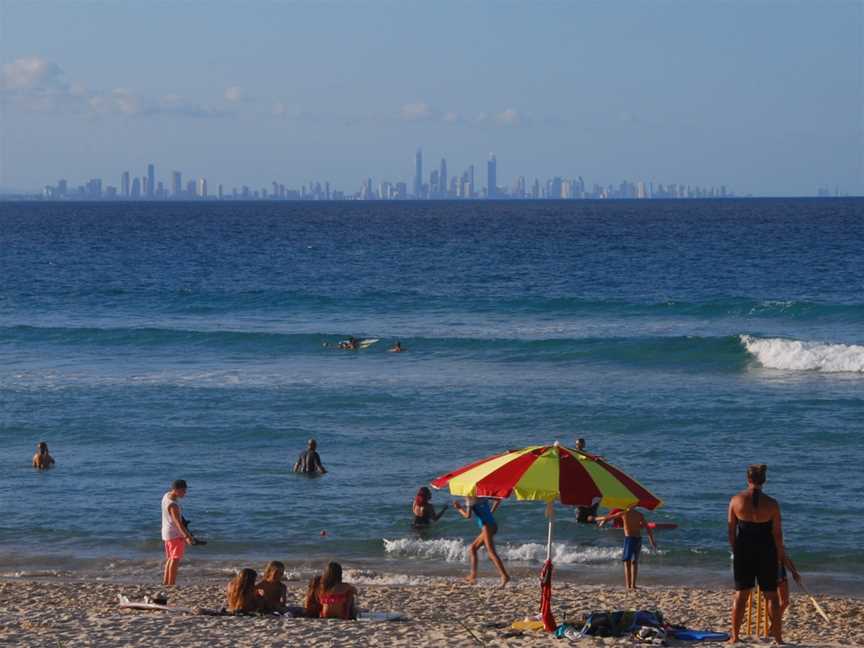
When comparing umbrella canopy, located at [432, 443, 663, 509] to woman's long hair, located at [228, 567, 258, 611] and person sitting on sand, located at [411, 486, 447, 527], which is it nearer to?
woman's long hair, located at [228, 567, 258, 611]

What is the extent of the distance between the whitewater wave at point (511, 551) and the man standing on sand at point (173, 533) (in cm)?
333

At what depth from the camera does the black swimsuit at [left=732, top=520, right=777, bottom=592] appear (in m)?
10.6

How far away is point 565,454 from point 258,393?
59.8 feet

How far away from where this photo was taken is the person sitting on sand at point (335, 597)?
479 inches

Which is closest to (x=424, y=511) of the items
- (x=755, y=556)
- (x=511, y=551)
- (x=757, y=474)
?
(x=511, y=551)

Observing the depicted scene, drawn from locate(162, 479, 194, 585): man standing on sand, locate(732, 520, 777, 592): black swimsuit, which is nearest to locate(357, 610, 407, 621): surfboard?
locate(162, 479, 194, 585): man standing on sand

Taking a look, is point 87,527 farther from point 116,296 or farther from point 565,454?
point 116,296

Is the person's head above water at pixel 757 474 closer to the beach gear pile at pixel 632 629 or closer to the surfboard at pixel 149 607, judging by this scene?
the beach gear pile at pixel 632 629

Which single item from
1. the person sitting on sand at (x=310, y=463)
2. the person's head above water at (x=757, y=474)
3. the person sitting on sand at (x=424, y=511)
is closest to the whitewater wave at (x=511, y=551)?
the person sitting on sand at (x=424, y=511)

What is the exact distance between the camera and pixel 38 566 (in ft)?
55.2

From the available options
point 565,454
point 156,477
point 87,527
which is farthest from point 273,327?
point 565,454

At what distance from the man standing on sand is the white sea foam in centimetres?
2139

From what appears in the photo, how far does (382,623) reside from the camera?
11.9 m

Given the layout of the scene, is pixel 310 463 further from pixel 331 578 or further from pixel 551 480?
pixel 551 480
